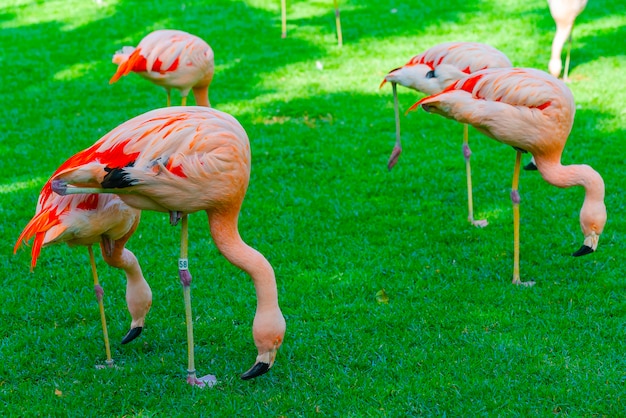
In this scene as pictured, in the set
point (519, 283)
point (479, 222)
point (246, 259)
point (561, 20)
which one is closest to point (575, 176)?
point (519, 283)

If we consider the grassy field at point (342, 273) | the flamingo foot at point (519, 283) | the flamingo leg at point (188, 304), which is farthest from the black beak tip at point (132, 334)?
the flamingo foot at point (519, 283)

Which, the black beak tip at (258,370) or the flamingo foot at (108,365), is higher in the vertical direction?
the black beak tip at (258,370)

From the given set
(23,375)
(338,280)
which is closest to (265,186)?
(338,280)

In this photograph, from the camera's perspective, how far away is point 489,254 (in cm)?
483

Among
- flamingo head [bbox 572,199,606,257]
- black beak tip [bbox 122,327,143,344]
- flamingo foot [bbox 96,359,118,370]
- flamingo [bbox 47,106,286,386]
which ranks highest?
flamingo [bbox 47,106,286,386]

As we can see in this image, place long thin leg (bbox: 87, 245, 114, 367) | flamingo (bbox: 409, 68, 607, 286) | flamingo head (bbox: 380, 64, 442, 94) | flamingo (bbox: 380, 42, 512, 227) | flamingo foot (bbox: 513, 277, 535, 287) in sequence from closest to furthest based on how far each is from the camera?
long thin leg (bbox: 87, 245, 114, 367) → flamingo (bbox: 409, 68, 607, 286) → flamingo foot (bbox: 513, 277, 535, 287) → flamingo (bbox: 380, 42, 512, 227) → flamingo head (bbox: 380, 64, 442, 94)

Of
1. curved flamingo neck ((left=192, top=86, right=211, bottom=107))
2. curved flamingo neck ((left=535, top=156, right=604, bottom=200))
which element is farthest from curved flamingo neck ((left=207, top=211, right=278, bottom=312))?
curved flamingo neck ((left=192, top=86, right=211, bottom=107))

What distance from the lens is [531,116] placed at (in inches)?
161

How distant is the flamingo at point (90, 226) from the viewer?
126 inches

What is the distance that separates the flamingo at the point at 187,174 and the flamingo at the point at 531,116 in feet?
4.90

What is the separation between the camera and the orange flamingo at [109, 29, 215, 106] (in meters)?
5.95

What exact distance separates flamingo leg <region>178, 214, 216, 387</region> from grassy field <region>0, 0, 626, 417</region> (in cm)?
6

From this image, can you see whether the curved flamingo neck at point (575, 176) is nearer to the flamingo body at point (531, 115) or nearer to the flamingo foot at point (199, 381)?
the flamingo body at point (531, 115)

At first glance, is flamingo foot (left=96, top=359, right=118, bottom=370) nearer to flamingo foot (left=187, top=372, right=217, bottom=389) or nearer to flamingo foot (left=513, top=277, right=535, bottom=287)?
flamingo foot (left=187, top=372, right=217, bottom=389)
